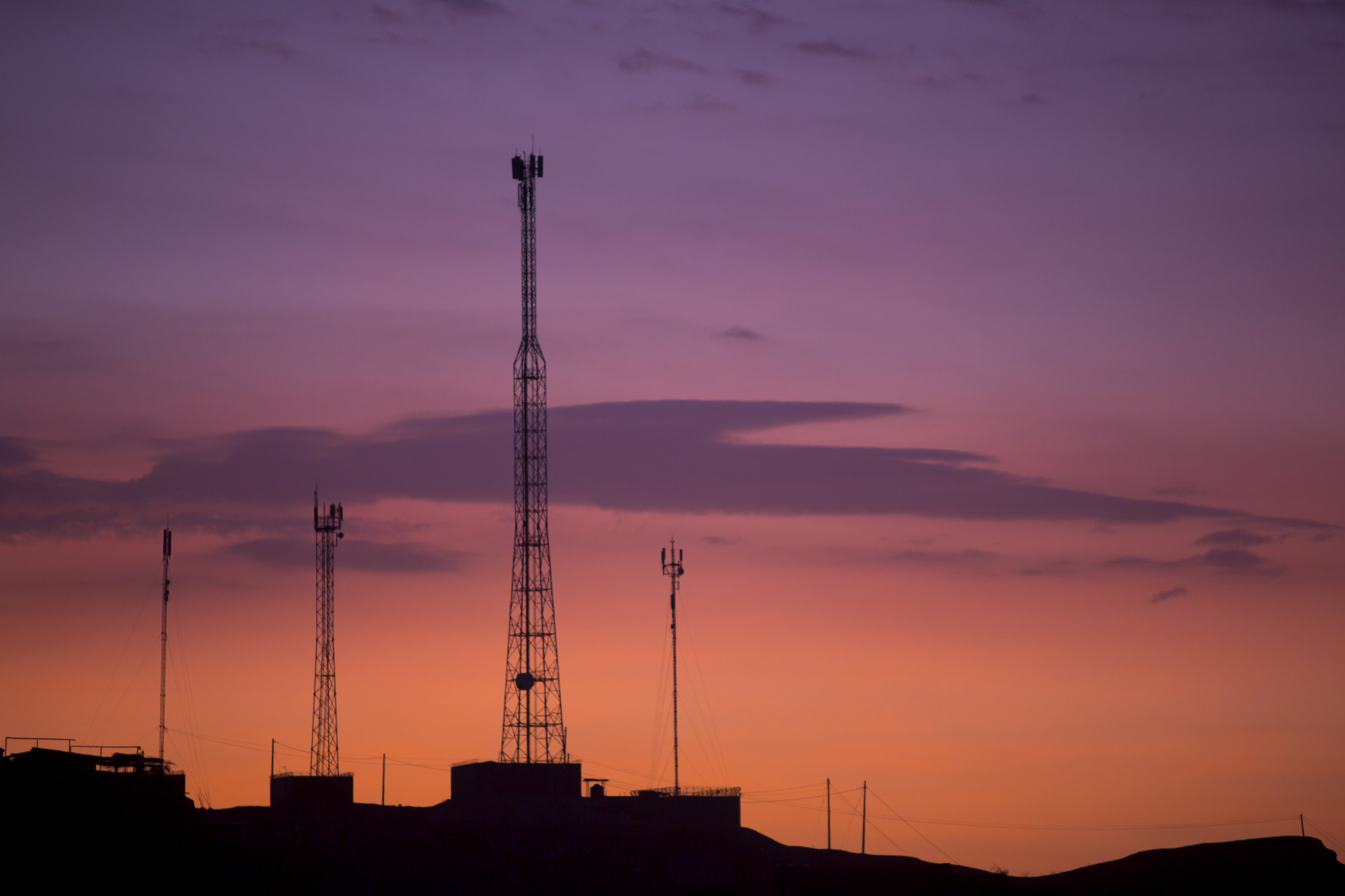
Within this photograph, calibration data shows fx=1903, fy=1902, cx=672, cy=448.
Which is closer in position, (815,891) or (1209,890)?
(815,891)

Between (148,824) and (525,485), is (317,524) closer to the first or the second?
→ (525,485)

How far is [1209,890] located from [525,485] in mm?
48045

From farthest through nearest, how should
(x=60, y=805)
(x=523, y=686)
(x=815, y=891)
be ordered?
(x=523, y=686) → (x=815, y=891) → (x=60, y=805)

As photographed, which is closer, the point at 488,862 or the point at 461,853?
the point at 488,862

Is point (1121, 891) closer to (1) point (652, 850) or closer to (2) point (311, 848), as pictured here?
(1) point (652, 850)

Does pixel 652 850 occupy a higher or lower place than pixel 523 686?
lower

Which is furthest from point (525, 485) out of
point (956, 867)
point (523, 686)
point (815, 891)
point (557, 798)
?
point (956, 867)

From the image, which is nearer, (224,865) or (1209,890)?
(224,865)

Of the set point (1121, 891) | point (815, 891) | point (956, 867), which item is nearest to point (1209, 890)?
point (1121, 891)

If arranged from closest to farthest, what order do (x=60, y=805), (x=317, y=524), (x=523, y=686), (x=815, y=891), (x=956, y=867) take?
(x=60, y=805) → (x=815, y=891) → (x=523, y=686) → (x=317, y=524) → (x=956, y=867)

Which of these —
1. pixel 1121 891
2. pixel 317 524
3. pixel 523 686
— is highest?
pixel 317 524

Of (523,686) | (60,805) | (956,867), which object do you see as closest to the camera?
(60,805)

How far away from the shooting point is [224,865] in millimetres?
Answer: 90562

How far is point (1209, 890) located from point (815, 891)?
96.2 ft
